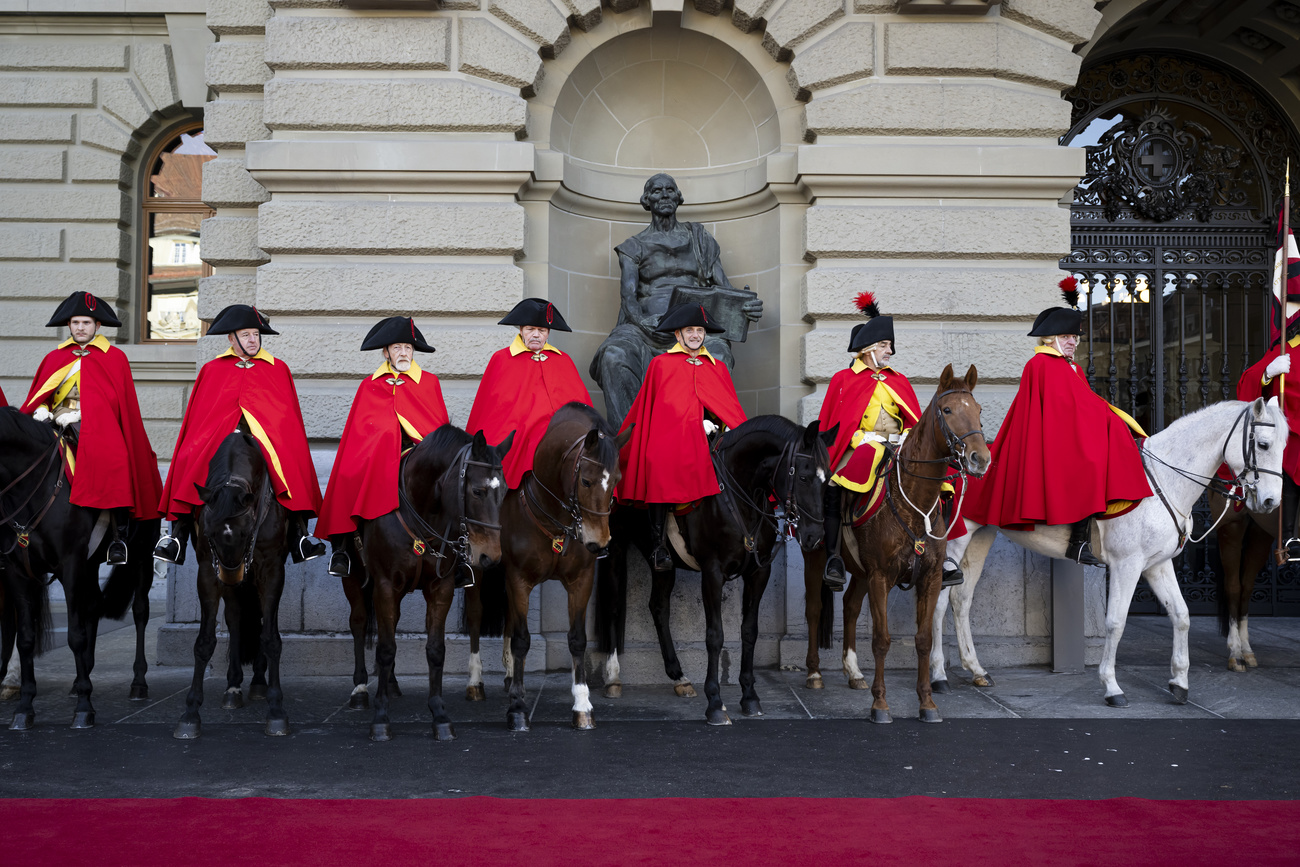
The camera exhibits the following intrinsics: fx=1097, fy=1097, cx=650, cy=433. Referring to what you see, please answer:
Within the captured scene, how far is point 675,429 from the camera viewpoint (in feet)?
25.4

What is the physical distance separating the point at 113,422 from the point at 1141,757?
23.0ft

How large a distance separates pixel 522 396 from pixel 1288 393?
622 cm

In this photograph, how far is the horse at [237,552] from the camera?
21.6ft

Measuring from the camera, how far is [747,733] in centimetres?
694

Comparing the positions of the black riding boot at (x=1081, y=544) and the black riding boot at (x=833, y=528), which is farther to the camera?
the black riding boot at (x=1081, y=544)

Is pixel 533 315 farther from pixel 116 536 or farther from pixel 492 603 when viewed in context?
pixel 116 536

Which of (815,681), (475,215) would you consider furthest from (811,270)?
(815,681)

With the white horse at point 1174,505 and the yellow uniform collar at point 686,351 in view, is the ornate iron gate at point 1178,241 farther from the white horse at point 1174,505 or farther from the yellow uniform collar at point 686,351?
the yellow uniform collar at point 686,351

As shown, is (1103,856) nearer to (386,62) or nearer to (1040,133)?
(1040,133)

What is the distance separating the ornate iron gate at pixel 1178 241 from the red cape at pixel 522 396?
6154 mm

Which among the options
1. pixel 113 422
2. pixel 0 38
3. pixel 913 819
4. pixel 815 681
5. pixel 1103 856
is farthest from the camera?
pixel 0 38

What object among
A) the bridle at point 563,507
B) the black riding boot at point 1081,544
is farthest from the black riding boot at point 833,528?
the black riding boot at point 1081,544

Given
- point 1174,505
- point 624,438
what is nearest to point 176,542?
point 624,438

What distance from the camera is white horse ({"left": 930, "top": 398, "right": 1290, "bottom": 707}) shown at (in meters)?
7.87
